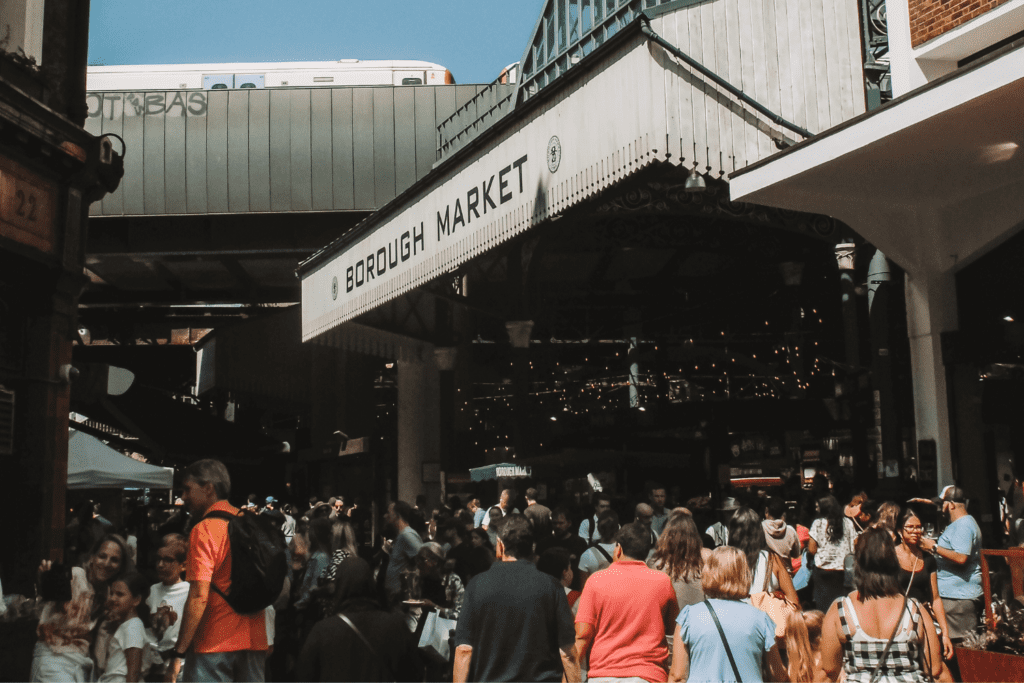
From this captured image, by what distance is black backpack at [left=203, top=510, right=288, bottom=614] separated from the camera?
545cm

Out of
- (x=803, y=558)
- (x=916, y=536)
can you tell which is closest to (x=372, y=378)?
(x=803, y=558)

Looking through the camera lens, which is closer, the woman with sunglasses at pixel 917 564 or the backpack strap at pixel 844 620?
the backpack strap at pixel 844 620

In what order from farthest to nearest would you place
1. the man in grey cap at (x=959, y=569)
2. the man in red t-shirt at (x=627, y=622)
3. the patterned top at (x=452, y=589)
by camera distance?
the patterned top at (x=452, y=589) → the man in grey cap at (x=959, y=569) → the man in red t-shirt at (x=627, y=622)

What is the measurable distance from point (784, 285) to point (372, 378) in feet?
48.9

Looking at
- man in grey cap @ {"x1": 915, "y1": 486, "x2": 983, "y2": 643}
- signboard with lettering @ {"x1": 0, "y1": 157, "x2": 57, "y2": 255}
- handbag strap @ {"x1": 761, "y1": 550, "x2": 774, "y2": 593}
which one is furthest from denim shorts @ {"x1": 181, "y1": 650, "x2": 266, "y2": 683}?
signboard with lettering @ {"x1": 0, "y1": 157, "x2": 57, "y2": 255}

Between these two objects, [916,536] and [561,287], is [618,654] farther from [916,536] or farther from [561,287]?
[561,287]

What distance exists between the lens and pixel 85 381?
47.2 ft

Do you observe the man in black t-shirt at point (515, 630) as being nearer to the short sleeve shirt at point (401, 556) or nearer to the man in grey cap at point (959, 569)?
the short sleeve shirt at point (401, 556)

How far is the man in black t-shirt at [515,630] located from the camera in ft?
18.2

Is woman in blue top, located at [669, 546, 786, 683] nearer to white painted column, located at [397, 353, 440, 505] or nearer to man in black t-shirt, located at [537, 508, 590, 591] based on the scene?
man in black t-shirt, located at [537, 508, 590, 591]

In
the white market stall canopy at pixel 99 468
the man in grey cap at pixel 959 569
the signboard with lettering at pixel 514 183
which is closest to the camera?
the man in grey cap at pixel 959 569

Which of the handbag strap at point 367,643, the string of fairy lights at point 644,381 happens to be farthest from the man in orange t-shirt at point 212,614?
the string of fairy lights at point 644,381

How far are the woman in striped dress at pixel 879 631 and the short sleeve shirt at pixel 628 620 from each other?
3.30 feet

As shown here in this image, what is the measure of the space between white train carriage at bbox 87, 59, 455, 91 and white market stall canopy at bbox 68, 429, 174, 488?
52.9 feet
